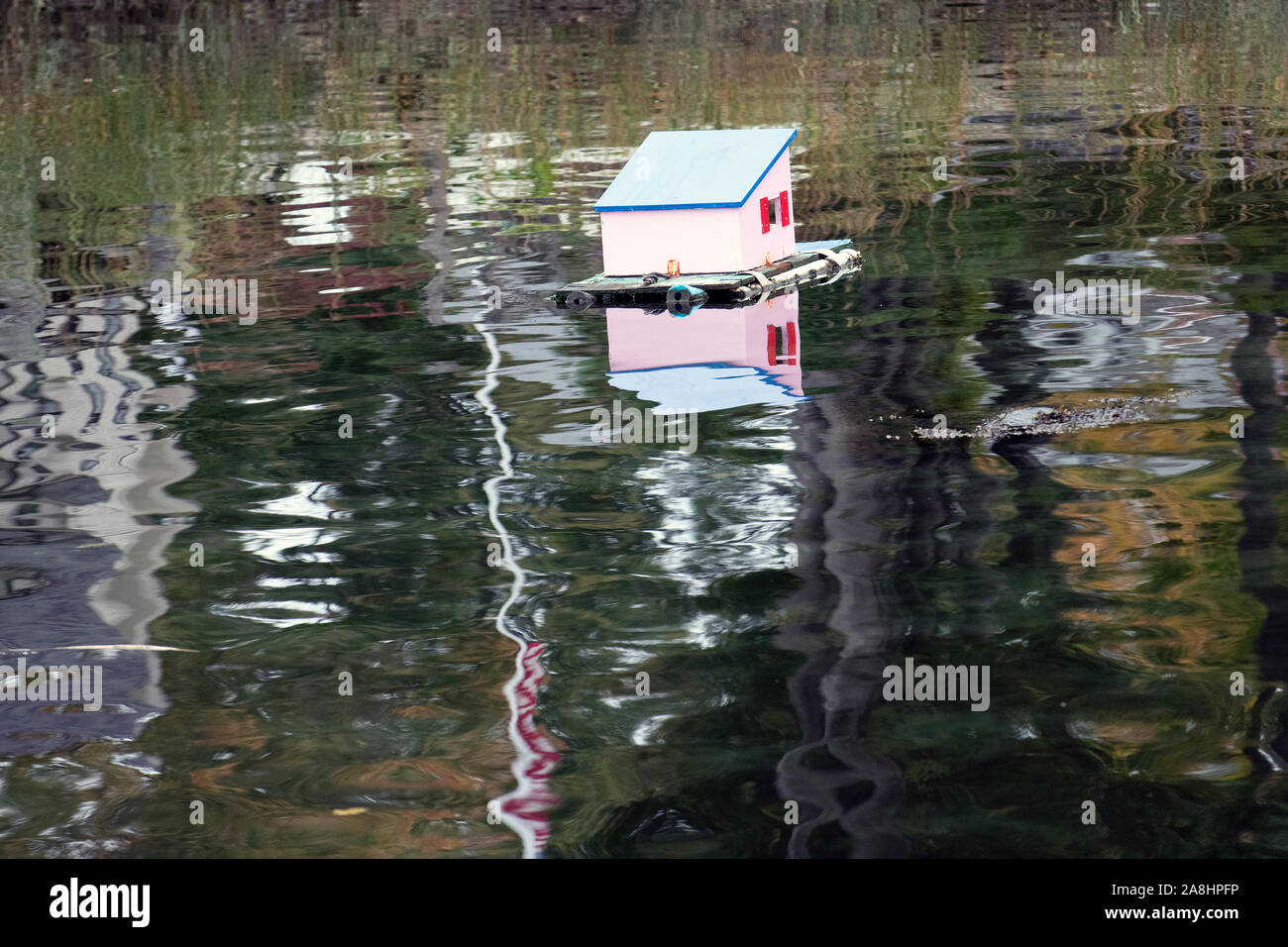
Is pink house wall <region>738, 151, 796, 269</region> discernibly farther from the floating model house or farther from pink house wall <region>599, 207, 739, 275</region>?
pink house wall <region>599, 207, 739, 275</region>

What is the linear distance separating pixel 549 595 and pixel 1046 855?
3.31 meters

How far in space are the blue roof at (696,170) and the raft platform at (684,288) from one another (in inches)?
25.1

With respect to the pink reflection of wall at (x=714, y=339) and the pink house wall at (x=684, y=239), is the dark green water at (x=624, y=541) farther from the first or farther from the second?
the pink house wall at (x=684, y=239)

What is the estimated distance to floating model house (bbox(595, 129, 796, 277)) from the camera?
1564 cm

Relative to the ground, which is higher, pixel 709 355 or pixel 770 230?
pixel 770 230

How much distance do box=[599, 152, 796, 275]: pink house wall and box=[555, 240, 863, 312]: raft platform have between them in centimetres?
13

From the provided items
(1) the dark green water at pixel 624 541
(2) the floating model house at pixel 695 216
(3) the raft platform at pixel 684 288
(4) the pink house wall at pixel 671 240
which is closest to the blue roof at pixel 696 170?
(2) the floating model house at pixel 695 216

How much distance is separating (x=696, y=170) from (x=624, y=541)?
7585 millimetres

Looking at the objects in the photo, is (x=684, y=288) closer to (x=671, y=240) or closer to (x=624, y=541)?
(x=671, y=240)

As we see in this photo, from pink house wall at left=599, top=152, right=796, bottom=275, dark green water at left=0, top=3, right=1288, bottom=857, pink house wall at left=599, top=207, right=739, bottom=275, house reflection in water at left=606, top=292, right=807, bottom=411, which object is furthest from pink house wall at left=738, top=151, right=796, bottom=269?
dark green water at left=0, top=3, right=1288, bottom=857

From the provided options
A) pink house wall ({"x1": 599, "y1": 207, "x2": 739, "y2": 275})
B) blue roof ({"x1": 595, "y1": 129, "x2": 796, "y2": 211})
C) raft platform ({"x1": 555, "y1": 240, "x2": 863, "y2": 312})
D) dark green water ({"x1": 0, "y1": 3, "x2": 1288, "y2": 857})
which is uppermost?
blue roof ({"x1": 595, "y1": 129, "x2": 796, "y2": 211})

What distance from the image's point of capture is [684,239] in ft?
51.9

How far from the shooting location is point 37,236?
20.2 m

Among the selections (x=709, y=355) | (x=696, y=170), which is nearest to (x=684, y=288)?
(x=709, y=355)
